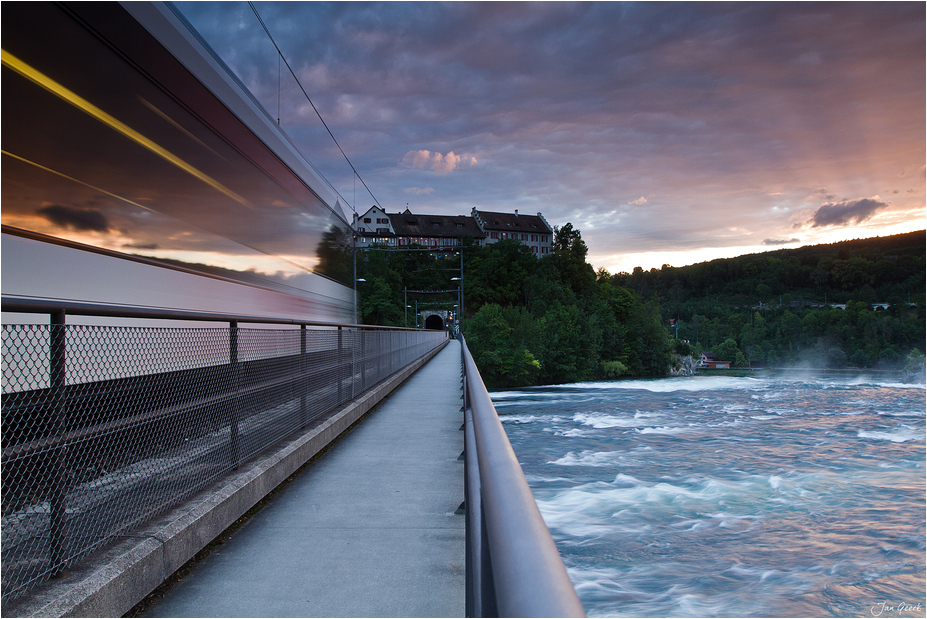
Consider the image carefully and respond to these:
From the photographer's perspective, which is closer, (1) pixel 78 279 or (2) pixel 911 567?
(1) pixel 78 279

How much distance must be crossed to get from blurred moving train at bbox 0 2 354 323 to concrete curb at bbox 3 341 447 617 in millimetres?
1637

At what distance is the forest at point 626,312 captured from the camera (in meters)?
74.3

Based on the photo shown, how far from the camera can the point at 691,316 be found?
192250 millimetres

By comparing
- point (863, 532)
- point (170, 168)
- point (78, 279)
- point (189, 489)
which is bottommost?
point (863, 532)

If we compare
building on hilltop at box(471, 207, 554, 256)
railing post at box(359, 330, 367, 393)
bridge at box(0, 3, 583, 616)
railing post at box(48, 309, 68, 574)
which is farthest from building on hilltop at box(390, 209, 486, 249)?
railing post at box(48, 309, 68, 574)

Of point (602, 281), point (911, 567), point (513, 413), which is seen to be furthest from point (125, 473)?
point (602, 281)

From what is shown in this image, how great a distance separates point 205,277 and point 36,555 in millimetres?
4738

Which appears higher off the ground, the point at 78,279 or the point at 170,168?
the point at 170,168

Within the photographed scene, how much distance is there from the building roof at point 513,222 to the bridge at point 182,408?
388 feet

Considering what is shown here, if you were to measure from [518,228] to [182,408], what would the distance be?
5035 inches

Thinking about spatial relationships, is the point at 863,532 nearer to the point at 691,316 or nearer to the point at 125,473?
the point at 125,473

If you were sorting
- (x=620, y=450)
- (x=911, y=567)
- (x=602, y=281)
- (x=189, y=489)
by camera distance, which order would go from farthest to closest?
(x=602, y=281) → (x=620, y=450) → (x=911, y=567) → (x=189, y=489)

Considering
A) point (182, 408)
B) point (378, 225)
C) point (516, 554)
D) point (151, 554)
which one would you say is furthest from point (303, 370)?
point (378, 225)

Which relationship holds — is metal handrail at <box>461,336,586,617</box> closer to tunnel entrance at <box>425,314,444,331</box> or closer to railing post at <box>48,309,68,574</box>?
railing post at <box>48,309,68,574</box>
